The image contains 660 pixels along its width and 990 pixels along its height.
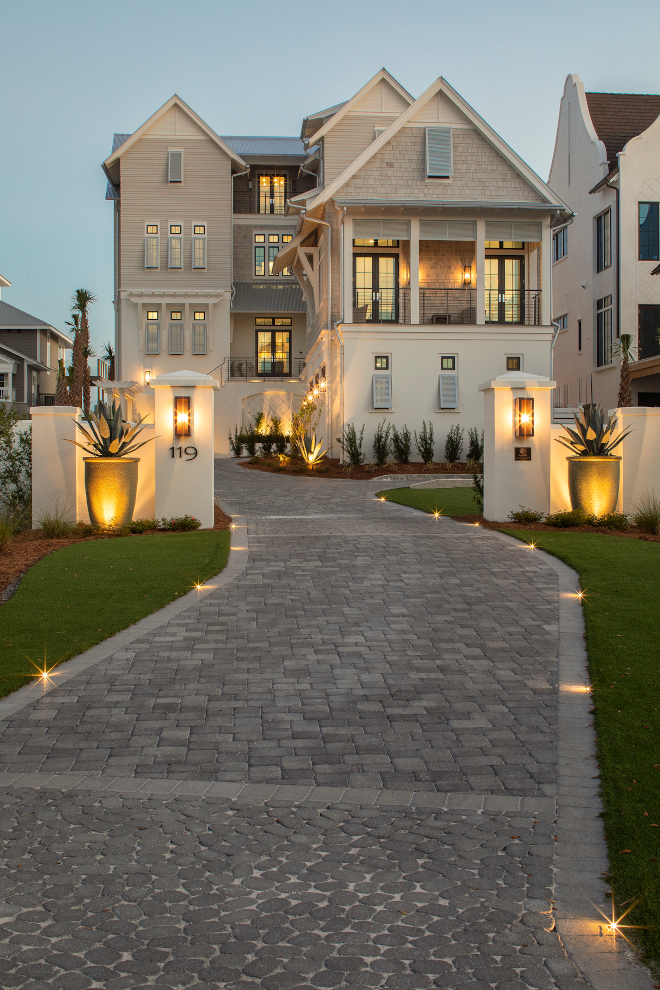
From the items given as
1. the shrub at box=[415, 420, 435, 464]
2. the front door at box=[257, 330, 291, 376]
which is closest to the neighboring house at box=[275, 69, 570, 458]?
the shrub at box=[415, 420, 435, 464]

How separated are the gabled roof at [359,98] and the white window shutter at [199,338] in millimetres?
9898

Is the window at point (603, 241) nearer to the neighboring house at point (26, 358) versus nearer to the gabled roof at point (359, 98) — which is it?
the gabled roof at point (359, 98)

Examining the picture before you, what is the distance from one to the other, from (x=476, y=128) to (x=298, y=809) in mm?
26483

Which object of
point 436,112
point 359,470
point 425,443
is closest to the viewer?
point 359,470

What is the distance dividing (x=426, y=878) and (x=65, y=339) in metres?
54.2

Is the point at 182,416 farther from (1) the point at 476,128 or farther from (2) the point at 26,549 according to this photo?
Result: (1) the point at 476,128

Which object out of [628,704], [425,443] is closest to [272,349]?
[425,443]

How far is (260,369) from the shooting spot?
40.0 metres

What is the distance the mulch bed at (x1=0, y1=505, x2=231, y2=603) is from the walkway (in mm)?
2866

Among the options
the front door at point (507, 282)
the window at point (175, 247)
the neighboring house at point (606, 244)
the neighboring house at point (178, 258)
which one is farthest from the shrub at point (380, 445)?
the window at point (175, 247)

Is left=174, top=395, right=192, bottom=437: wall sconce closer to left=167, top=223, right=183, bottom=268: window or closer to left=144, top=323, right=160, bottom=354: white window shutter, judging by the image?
left=144, top=323, right=160, bottom=354: white window shutter

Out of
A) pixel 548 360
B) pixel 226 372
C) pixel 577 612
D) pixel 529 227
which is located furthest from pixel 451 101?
pixel 577 612

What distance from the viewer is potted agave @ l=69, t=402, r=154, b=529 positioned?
1317cm

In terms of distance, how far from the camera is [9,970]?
3.00 meters
